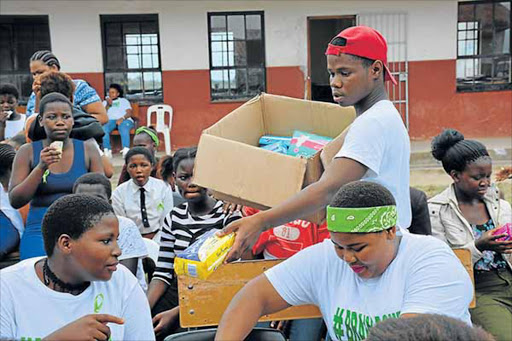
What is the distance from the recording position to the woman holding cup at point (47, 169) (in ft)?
12.5

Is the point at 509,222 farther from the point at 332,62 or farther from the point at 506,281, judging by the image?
the point at 332,62

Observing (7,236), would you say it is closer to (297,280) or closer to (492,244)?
(297,280)

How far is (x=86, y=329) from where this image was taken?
2182 mm

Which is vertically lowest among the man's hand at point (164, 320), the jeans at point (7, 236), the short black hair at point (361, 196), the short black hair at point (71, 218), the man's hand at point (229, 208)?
the man's hand at point (164, 320)

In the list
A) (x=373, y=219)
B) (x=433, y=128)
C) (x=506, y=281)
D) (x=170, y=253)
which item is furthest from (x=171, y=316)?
(x=433, y=128)

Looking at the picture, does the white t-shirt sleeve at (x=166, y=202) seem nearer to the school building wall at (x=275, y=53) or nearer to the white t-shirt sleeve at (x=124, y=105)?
the white t-shirt sleeve at (x=124, y=105)

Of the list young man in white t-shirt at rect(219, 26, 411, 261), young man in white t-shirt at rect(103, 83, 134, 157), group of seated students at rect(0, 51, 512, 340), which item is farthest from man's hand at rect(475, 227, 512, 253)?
young man in white t-shirt at rect(103, 83, 134, 157)

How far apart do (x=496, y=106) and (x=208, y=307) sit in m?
11.6

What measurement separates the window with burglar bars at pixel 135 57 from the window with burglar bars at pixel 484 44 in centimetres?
637

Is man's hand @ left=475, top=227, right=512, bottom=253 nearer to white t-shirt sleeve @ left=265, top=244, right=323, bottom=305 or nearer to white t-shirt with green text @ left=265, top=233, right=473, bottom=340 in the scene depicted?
white t-shirt with green text @ left=265, top=233, right=473, bottom=340

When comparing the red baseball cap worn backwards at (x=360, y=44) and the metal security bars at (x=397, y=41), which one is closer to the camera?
the red baseball cap worn backwards at (x=360, y=44)

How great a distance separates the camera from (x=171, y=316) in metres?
3.36

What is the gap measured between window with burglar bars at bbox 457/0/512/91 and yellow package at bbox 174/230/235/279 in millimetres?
11866

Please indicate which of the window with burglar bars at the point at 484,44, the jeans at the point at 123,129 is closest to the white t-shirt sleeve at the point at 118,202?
the jeans at the point at 123,129
